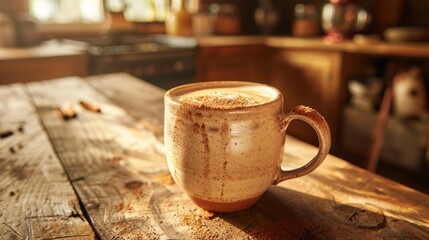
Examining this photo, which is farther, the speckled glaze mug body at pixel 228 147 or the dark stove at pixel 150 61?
the dark stove at pixel 150 61

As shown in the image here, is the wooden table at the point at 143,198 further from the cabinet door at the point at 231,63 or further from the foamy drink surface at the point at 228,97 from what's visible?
the cabinet door at the point at 231,63

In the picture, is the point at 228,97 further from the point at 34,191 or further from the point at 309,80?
the point at 309,80

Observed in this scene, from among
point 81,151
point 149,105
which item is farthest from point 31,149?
point 149,105

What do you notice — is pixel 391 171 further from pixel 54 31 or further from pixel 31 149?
pixel 54 31

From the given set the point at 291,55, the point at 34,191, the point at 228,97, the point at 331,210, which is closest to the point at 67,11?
the point at 291,55

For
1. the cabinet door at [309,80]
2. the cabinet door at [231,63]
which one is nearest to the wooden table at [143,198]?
the cabinet door at [231,63]

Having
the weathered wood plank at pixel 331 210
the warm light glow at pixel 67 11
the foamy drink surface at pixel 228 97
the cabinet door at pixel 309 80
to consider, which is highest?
the warm light glow at pixel 67 11

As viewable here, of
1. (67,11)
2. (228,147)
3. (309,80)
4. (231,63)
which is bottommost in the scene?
(309,80)
